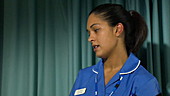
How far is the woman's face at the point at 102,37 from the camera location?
1.39 m

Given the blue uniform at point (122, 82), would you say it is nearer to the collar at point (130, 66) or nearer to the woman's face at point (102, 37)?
the collar at point (130, 66)

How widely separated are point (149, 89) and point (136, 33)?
375 mm

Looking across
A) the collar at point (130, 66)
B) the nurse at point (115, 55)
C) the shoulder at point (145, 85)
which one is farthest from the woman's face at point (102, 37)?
the shoulder at point (145, 85)

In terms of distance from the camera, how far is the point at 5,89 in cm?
200

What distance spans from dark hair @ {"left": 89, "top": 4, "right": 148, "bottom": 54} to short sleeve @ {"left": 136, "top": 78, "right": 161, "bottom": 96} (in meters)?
0.28

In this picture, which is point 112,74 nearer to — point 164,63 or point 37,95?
point 164,63

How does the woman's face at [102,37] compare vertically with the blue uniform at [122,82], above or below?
above

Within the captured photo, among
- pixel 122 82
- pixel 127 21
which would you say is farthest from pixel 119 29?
pixel 122 82

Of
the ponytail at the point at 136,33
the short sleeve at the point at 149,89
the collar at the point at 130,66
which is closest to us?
the short sleeve at the point at 149,89

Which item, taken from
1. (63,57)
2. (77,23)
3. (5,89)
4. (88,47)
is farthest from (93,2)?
(5,89)

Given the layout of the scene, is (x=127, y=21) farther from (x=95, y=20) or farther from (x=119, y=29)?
(x=95, y=20)

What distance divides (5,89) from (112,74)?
3.20 feet

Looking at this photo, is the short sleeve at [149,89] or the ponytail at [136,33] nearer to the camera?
the short sleeve at [149,89]

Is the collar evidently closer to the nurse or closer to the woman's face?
the nurse
